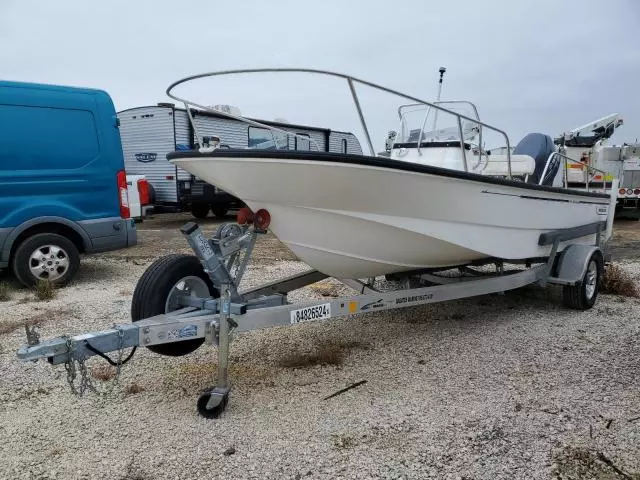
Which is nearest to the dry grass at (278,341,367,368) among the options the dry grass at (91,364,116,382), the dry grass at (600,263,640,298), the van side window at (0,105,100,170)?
the dry grass at (91,364,116,382)

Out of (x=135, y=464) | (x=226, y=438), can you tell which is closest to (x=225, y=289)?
(x=226, y=438)

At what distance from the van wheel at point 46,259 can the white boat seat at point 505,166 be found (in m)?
4.56

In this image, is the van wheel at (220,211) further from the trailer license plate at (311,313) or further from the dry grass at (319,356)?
the trailer license plate at (311,313)

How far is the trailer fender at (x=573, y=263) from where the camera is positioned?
5055mm

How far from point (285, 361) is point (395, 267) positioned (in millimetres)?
1066

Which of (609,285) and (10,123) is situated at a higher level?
(10,123)

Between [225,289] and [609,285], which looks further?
[609,285]

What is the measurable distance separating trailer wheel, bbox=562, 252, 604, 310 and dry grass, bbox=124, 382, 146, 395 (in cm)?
394

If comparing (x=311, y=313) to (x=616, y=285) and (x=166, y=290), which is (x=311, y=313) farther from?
(x=616, y=285)

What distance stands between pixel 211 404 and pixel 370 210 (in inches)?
60.7

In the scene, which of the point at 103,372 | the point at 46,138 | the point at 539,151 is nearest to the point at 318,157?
the point at 103,372

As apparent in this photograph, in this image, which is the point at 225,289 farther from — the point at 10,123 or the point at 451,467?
the point at 10,123

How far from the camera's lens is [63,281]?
6.11m

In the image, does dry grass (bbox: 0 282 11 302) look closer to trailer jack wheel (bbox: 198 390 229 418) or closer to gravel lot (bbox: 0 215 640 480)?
gravel lot (bbox: 0 215 640 480)
